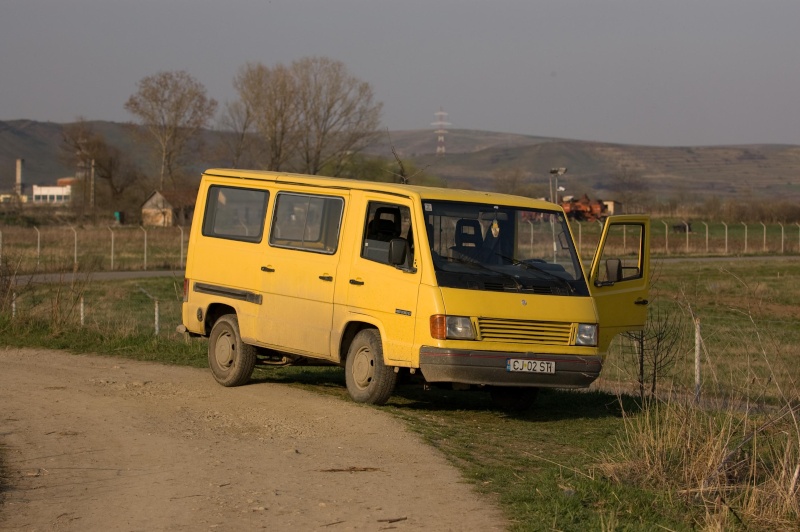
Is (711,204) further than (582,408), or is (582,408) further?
(711,204)

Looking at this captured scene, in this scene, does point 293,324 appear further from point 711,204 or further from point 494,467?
point 711,204

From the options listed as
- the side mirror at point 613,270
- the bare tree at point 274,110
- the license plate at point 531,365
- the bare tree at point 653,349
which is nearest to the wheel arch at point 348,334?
the license plate at point 531,365

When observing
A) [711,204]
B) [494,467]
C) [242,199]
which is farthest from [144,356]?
[711,204]

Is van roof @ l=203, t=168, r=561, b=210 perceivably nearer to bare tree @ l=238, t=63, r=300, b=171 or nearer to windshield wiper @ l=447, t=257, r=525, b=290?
windshield wiper @ l=447, t=257, r=525, b=290

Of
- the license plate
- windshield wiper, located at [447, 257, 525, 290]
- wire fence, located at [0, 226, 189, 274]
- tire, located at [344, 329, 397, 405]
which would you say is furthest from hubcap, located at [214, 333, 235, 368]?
wire fence, located at [0, 226, 189, 274]

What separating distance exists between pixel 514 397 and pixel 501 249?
72.7 inches

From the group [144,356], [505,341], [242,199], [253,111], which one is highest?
[253,111]

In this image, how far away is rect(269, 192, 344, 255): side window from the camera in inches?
499

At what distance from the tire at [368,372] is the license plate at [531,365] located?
4.31 feet

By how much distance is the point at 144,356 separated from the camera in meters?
17.0

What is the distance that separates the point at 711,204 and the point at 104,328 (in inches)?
3170

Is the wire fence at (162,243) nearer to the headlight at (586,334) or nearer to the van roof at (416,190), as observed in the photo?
the van roof at (416,190)

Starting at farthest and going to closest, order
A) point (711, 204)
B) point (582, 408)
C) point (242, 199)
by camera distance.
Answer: point (711, 204)
point (242, 199)
point (582, 408)

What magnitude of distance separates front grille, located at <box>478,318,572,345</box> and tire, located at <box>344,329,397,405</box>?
1219 mm
